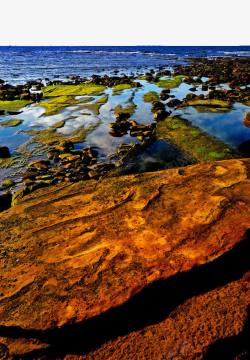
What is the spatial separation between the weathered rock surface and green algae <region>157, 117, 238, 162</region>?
6594 mm

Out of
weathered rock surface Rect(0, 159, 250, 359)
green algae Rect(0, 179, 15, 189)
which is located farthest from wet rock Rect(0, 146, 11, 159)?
weathered rock surface Rect(0, 159, 250, 359)

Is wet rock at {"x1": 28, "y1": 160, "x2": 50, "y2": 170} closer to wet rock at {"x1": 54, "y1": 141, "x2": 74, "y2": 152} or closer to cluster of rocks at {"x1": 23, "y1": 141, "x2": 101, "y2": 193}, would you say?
cluster of rocks at {"x1": 23, "y1": 141, "x2": 101, "y2": 193}

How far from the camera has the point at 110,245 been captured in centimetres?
520

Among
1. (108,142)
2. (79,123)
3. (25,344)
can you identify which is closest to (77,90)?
(79,123)

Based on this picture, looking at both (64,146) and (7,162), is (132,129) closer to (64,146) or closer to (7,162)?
(64,146)

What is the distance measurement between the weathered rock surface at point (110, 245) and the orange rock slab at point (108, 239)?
0.05 ft

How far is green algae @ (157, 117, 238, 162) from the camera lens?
1392 cm

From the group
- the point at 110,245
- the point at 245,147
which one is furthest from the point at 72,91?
the point at 110,245

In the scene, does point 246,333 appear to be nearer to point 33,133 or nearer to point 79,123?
point 33,133

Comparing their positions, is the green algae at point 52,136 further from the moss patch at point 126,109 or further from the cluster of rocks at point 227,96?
the cluster of rocks at point 227,96

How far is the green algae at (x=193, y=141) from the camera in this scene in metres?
13.9

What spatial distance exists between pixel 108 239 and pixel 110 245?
0.61 ft

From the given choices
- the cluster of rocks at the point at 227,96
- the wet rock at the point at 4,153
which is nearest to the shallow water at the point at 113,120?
the wet rock at the point at 4,153

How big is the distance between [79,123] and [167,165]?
467 inches
